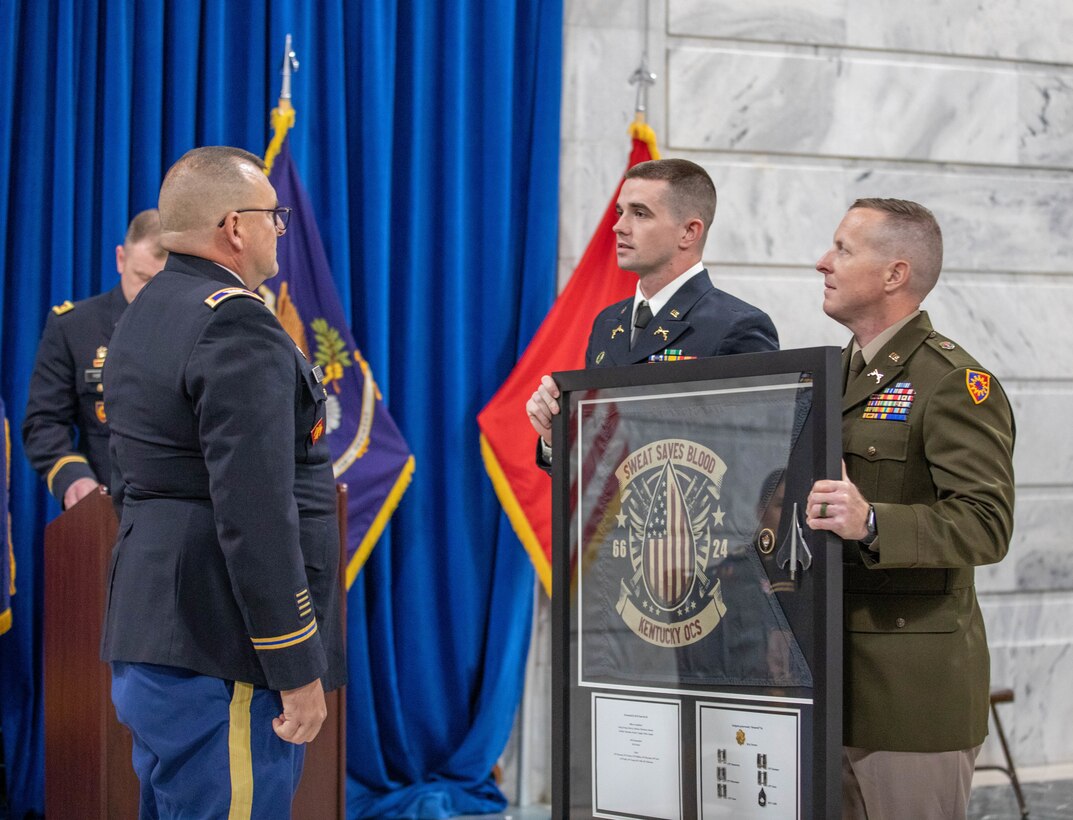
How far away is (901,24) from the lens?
4.46m

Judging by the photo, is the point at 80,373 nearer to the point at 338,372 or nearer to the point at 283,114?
the point at 338,372

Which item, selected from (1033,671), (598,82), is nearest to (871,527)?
(598,82)

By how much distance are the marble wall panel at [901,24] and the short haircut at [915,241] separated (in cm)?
228

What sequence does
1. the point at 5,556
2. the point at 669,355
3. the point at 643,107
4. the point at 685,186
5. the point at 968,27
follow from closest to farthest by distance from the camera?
the point at 669,355
the point at 685,186
the point at 5,556
the point at 643,107
the point at 968,27

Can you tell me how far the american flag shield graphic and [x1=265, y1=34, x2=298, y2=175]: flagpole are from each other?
2212 millimetres

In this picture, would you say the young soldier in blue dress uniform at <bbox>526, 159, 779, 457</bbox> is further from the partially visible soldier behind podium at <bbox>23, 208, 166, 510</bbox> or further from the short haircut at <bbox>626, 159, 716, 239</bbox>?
the partially visible soldier behind podium at <bbox>23, 208, 166, 510</bbox>

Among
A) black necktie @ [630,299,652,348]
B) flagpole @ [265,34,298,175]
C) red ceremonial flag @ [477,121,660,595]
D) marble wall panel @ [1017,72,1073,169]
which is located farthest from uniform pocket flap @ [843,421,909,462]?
marble wall panel @ [1017,72,1073,169]

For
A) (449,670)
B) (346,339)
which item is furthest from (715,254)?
(449,670)

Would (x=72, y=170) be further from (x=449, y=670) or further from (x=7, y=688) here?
(x=449, y=670)

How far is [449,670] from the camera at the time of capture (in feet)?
13.3

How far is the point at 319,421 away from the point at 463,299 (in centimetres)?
206

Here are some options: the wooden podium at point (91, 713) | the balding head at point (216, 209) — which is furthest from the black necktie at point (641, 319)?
the balding head at point (216, 209)

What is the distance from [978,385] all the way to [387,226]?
240 cm

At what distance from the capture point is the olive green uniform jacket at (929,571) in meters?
1.89
